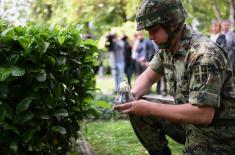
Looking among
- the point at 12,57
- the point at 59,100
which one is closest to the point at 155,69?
the point at 59,100

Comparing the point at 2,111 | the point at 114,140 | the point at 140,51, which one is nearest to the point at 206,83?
the point at 2,111

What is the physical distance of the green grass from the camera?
562 cm

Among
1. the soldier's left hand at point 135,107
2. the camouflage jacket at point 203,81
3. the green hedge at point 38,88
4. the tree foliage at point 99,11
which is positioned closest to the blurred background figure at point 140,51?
the tree foliage at point 99,11

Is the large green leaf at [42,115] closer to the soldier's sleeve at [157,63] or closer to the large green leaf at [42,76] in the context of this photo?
the large green leaf at [42,76]

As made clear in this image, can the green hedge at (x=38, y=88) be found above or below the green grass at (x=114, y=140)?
above

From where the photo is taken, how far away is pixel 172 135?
418 cm

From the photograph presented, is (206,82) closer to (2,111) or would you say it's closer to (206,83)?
(206,83)

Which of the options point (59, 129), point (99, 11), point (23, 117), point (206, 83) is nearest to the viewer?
point (206, 83)

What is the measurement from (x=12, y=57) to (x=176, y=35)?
47.8 inches

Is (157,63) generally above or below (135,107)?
above

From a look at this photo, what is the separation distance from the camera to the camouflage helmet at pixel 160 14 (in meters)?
3.47

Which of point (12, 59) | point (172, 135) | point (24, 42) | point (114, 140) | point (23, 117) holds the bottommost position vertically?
point (114, 140)

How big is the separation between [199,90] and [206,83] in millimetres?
62

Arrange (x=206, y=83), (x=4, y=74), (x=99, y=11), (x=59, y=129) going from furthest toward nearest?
(x=99, y=11), (x=59, y=129), (x=4, y=74), (x=206, y=83)
